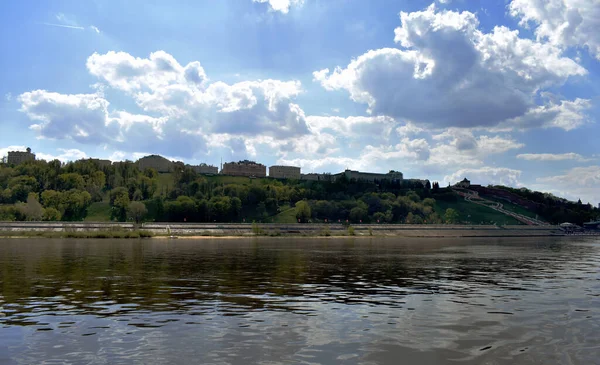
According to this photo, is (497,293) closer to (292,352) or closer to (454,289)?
(454,289)

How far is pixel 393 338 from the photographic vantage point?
77.8ft

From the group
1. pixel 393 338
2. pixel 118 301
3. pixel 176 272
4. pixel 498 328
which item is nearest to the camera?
pixel 393 338

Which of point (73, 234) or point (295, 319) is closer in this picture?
point (295, 319)

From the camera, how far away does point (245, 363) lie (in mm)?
19359

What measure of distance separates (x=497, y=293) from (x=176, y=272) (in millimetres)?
32617

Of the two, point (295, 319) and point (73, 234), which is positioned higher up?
point (295, 319)

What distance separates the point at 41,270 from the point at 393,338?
45346 millimetres

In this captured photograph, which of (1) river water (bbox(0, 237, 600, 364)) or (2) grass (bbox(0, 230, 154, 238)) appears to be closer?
(1) river water (bbox(0, 237, 600, 364))

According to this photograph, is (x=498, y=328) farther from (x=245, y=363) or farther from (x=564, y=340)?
(x=245, y=363)

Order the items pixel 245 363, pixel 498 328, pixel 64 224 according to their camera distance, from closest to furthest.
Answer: pixel 245 363 < pixel 498 328 < pixel 64 224

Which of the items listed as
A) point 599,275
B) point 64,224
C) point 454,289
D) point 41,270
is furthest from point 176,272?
point 64,224

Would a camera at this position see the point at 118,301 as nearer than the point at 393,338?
No

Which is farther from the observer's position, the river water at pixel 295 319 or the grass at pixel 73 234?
the grass at pixel 73 234

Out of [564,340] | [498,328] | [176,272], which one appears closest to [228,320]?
[498,328]
